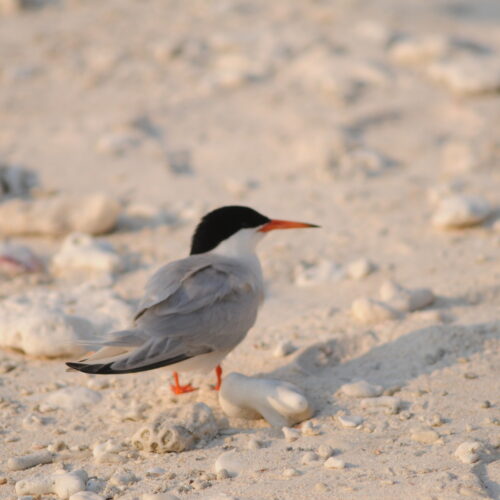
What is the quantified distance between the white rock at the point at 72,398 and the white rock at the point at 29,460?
1.28ft

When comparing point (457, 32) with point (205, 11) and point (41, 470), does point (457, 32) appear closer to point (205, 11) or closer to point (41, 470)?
point (205, 11)

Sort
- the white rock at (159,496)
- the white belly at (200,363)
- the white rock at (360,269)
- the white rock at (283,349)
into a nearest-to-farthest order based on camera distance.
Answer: the white rock at (159,496)
the white belly at (200,363)
the white rock at (283,349)
the white rock at (360,269)

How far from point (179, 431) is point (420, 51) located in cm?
463

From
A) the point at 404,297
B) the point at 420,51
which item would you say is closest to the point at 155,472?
the point at 404,297

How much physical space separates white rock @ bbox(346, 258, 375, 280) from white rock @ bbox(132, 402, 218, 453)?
4.96 feet

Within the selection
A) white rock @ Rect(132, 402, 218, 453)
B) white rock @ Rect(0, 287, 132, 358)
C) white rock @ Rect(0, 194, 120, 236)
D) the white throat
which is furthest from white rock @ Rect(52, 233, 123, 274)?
white rock @ Rect(132, 402, 218, 453)

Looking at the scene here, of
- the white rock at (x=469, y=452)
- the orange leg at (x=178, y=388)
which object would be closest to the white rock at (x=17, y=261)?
the orange leg at (x=178, y=388)

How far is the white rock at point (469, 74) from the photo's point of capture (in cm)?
617

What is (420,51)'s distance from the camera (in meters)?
6.64

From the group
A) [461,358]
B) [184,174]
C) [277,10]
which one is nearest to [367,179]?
[184,174]

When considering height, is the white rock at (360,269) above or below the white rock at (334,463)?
below

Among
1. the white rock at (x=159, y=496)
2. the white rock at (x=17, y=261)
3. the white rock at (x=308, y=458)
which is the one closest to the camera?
the white rock at (x=159, y=496)

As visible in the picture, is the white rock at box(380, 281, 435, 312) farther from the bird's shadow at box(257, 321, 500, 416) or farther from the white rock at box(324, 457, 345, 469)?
the white rock at box(324, 457, 345, 469)

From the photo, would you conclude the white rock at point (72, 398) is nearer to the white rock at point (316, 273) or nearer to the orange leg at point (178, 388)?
the orange leg at point (178, 388)
